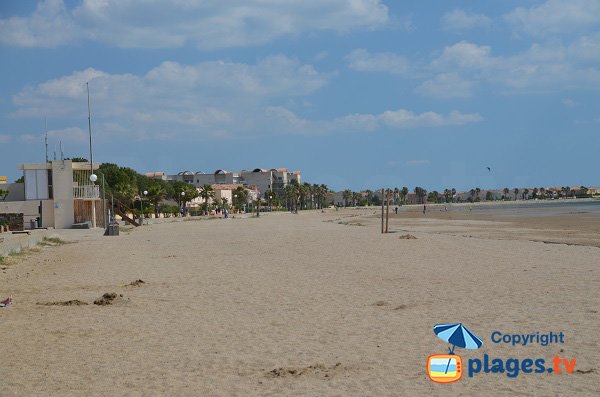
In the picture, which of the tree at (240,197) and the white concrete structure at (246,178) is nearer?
the tree at (240,197)

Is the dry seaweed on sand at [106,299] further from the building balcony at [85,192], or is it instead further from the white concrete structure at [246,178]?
the white concrete structure at [246,178]

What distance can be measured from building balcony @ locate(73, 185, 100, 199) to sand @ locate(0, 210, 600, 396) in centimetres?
2936

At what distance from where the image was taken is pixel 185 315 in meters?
10.1

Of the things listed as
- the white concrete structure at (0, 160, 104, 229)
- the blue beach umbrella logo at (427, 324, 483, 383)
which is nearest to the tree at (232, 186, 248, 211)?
the white concrete structure at (0, 160, 104, 229)

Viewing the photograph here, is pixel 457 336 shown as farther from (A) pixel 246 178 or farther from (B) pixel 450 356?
(A) pixel 246 178

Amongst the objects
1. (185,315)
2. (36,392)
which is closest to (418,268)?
(185,315)

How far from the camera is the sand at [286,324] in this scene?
6.25m

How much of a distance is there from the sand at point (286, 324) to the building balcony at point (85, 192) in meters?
29.4

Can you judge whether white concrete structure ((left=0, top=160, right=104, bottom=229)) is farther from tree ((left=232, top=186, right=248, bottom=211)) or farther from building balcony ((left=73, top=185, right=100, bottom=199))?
tree ((left=232, top=186, right=248, bottom=211))

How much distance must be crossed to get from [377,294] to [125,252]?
13944mm

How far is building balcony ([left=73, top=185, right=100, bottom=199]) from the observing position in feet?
150

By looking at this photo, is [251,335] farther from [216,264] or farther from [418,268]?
[216,264]

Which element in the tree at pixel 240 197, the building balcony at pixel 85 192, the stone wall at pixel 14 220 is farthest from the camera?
the tree at pixel 240 197

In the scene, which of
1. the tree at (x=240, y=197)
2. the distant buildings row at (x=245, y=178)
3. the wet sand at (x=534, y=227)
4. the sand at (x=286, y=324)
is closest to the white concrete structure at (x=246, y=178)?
the distant buildings row at (x=245, y=178)
